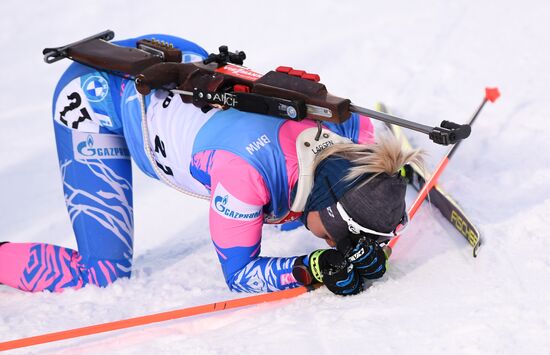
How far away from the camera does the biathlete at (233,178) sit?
2.99m

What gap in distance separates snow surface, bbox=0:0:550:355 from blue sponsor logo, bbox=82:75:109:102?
901 mm

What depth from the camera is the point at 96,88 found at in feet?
11.7

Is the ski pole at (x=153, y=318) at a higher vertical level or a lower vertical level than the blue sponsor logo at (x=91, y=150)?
lower

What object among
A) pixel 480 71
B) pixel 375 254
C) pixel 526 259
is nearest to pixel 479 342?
pixel 375 254

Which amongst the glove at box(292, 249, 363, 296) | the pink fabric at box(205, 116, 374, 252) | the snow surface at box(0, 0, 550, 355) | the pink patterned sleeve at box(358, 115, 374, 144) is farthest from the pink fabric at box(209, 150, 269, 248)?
the pink patterned sleeve at box(358, 115, 374, 144)

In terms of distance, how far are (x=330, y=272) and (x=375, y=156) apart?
49cm

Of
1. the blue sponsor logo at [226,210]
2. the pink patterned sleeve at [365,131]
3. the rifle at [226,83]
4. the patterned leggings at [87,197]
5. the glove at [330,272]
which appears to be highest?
the rifle at [226,83]

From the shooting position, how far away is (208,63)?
3400 millimetres

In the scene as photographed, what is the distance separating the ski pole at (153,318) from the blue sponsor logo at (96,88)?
1.05 meters

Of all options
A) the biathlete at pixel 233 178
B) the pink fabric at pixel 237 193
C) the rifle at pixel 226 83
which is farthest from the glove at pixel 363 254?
the rifle at pixel 226 83

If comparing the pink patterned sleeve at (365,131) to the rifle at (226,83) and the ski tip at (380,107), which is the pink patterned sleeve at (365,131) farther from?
the ski tip at (380,107)

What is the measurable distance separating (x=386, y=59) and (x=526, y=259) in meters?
3.24

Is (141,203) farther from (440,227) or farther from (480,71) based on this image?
(480,71)

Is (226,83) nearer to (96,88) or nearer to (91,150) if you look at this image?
(96,88)
